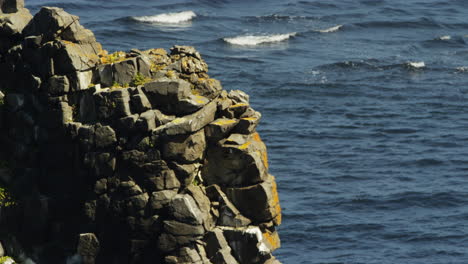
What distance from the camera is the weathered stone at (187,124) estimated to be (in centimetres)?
4603

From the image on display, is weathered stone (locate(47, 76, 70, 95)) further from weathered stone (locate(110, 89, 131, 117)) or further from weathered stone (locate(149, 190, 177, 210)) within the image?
weathered stone (locate(149, 190, 177, 210))

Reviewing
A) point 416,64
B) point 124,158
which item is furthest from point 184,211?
point 416,64

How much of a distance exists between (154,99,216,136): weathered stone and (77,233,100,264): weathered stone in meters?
6.25

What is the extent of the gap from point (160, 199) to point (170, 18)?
105 meters

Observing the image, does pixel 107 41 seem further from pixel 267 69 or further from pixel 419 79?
pixel 419 79

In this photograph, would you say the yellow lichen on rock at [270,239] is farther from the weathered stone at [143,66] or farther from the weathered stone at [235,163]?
the weathered stone at [143,66]

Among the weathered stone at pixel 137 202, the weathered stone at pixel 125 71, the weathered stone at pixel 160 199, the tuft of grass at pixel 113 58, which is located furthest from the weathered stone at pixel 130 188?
the tuft of grass at pixel 113 58

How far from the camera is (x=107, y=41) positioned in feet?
430

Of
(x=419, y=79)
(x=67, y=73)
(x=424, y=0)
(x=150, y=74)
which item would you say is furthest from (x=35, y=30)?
(x=424, y=0)

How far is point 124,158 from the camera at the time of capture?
46844 mm

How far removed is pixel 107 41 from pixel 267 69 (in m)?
20.2

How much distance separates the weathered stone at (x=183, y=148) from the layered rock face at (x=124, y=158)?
53 millimetres

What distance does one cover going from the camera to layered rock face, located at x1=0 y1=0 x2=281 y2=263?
46594 mm

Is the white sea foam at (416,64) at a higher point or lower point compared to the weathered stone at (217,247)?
lower
